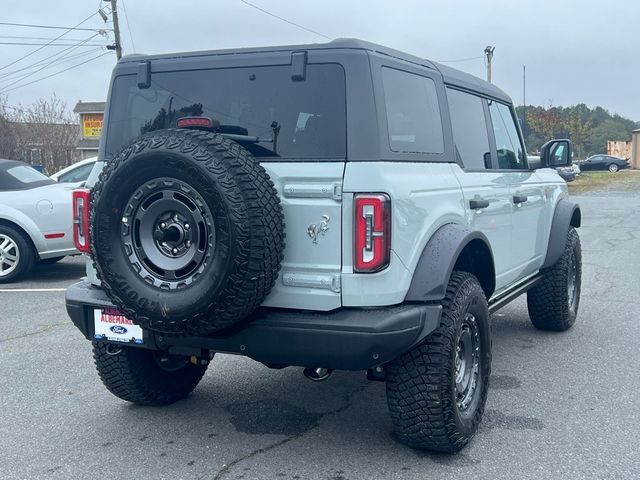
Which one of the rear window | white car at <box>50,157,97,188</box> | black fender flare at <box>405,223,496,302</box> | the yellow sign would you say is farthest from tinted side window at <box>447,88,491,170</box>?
the yellow sign

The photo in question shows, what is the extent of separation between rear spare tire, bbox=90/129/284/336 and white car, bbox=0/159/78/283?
238 inches

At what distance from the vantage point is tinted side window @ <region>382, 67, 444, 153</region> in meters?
3.71

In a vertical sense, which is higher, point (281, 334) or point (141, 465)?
point (281, 334)

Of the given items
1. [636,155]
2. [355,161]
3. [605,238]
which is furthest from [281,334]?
[636,155]

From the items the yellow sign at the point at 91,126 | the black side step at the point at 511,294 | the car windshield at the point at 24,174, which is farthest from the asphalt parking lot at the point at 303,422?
the yellow sign at the point at 91,126

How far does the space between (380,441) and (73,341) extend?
3.33 metres

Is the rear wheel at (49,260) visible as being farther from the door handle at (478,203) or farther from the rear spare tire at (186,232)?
the door handle at (478,203)

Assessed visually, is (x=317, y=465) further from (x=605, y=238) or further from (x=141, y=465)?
(x=605, y=238)

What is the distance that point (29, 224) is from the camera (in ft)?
29.9

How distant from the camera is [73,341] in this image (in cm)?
630

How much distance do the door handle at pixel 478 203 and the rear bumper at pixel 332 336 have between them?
0.98 metres

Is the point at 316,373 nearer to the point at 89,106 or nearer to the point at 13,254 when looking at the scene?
the point at 13,254

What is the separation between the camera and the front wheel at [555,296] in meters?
6.28

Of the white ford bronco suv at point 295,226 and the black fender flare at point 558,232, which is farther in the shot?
the black fender flare at point 558,232
